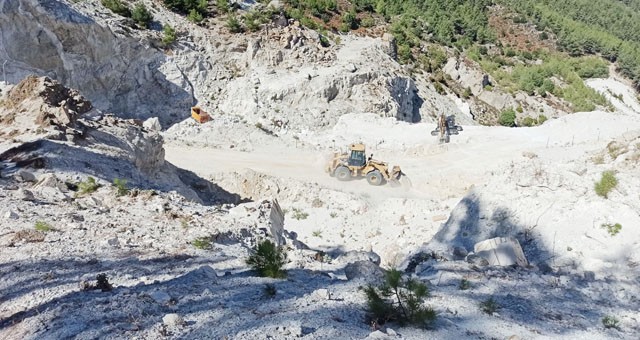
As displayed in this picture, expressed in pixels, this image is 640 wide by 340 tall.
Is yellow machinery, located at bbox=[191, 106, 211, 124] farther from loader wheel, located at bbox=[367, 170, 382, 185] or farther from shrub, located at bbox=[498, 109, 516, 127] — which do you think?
shrub, located at bbox=[498, 109, 516, 127]

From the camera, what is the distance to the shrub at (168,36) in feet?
86.6

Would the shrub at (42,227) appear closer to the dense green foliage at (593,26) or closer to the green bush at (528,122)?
the green bush at (528,122)

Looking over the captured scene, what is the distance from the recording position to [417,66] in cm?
3925

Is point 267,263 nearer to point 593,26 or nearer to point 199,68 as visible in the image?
point 199,68

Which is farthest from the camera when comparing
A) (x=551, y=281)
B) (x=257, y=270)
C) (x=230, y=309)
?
(x=551, y=281)

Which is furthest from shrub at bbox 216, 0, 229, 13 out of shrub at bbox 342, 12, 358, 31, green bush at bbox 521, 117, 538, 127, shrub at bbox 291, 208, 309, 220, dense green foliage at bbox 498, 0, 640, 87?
dense green foliage at bbox 498, 0, 640, 87

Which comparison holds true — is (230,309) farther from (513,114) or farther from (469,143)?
(513,114)

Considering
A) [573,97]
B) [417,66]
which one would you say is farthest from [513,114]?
[573,97]

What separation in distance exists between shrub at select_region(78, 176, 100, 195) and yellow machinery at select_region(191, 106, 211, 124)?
13929mm

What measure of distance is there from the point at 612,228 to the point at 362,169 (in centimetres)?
1043

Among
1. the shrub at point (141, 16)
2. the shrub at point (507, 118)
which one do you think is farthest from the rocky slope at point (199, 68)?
the shrub at point (507, 118)

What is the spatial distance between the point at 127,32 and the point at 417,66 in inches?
915

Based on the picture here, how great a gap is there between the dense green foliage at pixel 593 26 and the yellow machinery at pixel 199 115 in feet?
178

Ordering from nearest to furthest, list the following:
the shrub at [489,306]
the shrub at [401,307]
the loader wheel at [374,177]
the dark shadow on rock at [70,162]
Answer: the shrub at [401,307], the shrub at [489,306], the dark shadow on rock at [70,162], the loader wheel at [374,177]
